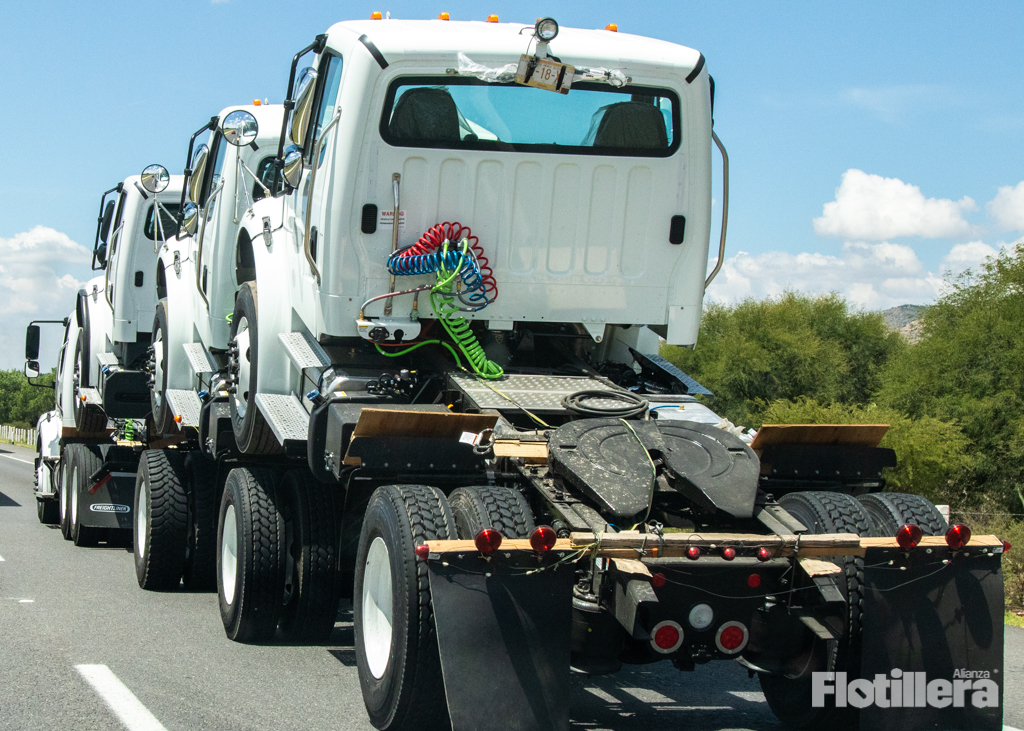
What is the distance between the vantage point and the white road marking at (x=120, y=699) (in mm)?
5359

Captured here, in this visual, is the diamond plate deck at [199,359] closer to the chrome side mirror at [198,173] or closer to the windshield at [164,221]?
the chrome side mirror at [198,173]

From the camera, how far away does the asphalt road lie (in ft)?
18.2

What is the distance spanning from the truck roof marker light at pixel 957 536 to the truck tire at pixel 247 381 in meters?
4.11

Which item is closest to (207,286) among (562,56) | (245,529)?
(245,529)

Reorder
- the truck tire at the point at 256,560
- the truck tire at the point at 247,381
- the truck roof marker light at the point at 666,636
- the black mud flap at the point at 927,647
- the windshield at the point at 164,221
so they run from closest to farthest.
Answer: the truck roof marker light at the point at 666,636 < the black mud flap at the point at 927,647 < the truck tire at the point at 256,560 < the truck tire at the point at 247,381 < the windshield at the point at 164,221

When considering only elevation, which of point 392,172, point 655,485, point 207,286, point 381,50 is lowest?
point 655,485

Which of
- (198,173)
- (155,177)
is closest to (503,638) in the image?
(198,173)

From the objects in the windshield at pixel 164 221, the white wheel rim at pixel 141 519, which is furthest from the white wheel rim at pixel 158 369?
the windshield at pixel 164 221

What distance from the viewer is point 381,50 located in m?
6.25

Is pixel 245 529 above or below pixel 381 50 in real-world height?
below

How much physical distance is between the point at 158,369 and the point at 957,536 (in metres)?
7.53

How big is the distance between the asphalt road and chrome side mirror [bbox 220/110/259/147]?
3463 millimetres

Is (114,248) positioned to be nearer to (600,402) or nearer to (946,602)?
(600,402)

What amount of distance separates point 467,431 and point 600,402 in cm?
84
